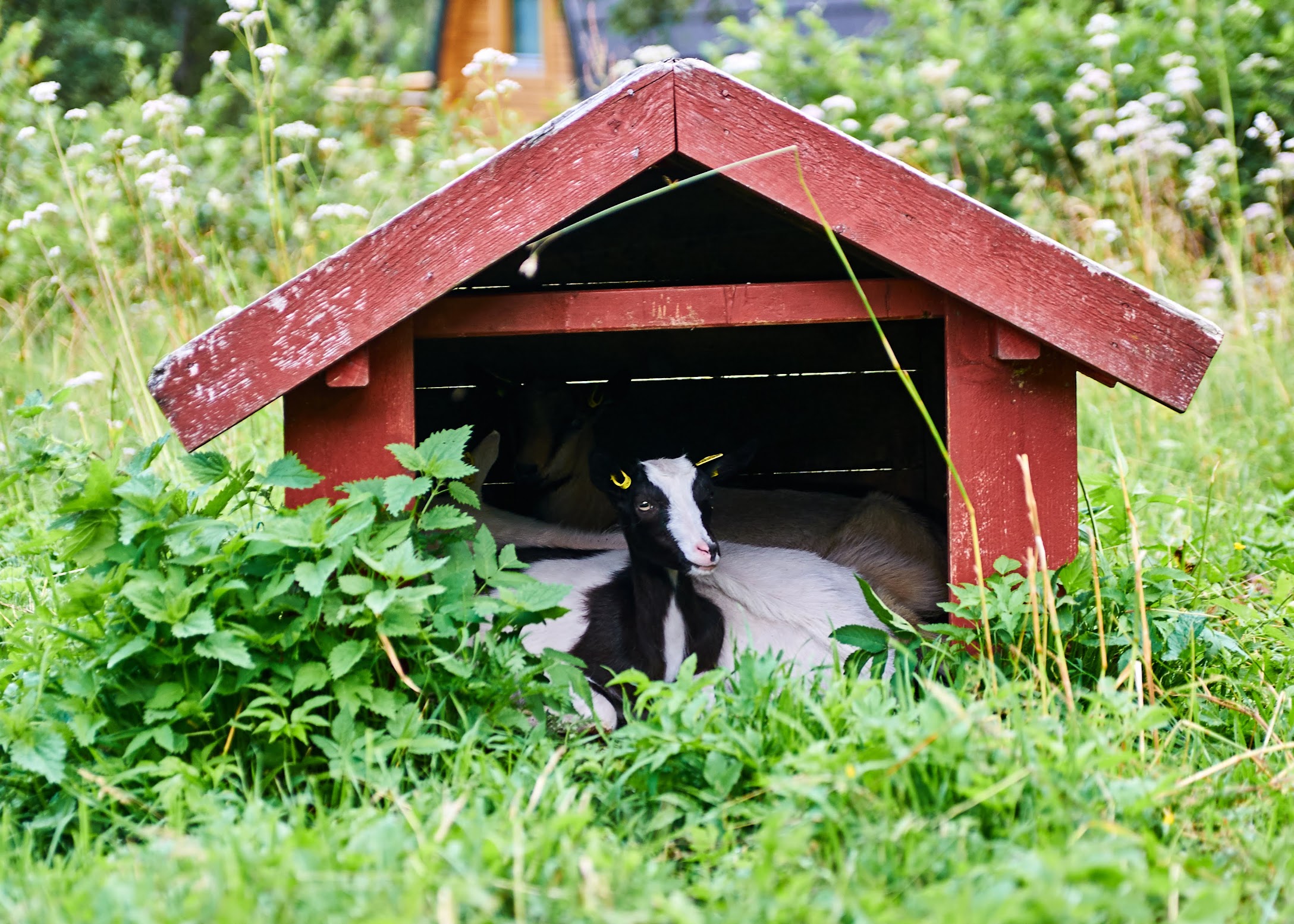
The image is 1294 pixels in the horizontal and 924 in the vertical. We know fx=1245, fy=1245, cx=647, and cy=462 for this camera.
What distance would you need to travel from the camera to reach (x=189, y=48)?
21594 mm

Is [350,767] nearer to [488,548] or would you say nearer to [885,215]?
[488,548]

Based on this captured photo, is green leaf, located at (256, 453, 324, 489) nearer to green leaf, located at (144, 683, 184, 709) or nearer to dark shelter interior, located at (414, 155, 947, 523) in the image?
green leaf, located at (144, 683, 184, 709)

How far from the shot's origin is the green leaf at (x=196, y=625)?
2.56 m

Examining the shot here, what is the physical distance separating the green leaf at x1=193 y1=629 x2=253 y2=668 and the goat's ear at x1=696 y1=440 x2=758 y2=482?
54.6 inches

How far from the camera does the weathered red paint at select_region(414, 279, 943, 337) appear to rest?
3.01 metres

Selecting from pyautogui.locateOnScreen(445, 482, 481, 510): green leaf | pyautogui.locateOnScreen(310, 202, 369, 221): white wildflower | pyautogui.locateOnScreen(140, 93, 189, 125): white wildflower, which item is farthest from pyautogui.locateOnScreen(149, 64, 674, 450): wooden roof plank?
pyautogui.locateOnScreen(140, 93, 189, 125): white wildflower

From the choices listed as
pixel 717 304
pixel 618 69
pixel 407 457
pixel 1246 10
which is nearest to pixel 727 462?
pixel 717 304

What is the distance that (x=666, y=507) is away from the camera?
3.26 metres

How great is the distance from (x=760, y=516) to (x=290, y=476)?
6.35ft

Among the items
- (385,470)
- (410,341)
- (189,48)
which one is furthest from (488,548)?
(189,48)

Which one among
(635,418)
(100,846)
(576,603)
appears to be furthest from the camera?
(635,418)

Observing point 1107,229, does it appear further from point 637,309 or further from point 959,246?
point 637,309

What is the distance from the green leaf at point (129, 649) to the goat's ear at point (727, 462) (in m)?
1.53

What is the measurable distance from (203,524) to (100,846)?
2.41ft
